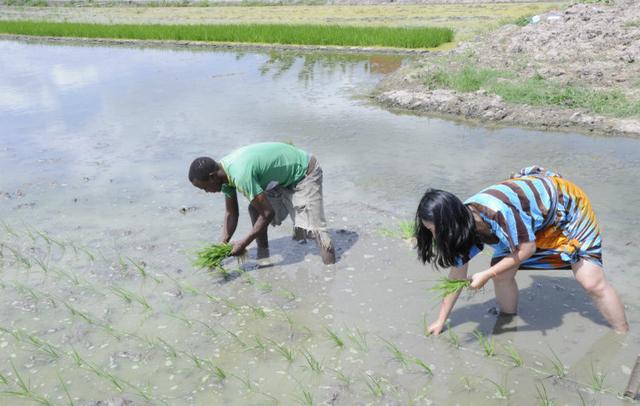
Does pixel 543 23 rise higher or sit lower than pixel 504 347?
higher

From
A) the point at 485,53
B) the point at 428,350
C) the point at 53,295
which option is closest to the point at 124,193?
the point at 53,295

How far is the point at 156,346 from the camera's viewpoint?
3.66 meters

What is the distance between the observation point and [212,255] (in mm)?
4285

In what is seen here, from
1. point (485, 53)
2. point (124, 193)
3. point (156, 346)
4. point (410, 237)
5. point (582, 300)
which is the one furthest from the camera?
point (485, 53)

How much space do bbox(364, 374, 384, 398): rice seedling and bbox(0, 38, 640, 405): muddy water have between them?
1cm

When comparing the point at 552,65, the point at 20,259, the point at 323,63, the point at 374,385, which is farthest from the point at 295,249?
the point at 323,63

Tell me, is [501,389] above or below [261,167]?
below

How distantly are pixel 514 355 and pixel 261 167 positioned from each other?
6.38 feet

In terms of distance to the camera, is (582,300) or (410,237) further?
(410,237)

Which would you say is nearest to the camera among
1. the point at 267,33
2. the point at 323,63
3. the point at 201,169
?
the point at 201,169

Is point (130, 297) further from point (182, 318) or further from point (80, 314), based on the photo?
point (182, 318)

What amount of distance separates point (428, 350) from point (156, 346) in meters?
1.60

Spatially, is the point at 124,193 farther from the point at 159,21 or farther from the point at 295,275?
the point at 159,21

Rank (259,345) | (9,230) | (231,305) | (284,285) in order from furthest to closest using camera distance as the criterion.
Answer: (9,230) < (284,285) < (231,305) < (259,345)
